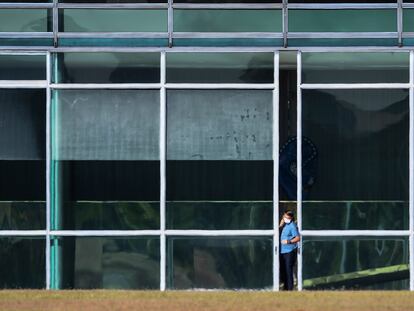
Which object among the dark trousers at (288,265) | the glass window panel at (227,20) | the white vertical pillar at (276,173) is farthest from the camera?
the glass window panel at (227,20)

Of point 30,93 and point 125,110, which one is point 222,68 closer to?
point 125,110

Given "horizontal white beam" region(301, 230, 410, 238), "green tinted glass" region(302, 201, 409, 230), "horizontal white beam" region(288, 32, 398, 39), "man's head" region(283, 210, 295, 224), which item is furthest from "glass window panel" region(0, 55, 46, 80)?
"horizontal white beam" region(301, 230, 410, 238)

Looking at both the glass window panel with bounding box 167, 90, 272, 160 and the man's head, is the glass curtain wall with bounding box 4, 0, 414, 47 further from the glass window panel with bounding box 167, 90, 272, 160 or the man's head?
the man's head

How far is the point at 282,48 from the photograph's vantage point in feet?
71.5

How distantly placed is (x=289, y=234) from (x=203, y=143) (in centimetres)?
189

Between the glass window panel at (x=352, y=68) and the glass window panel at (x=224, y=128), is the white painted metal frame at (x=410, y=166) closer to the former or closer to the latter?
the glass window panel at (x=352, y=68)

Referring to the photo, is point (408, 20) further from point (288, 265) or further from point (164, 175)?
point (164, 175)

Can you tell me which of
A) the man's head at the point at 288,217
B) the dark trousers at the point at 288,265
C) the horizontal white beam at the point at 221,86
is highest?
the horizontal white beam at the point at 221,86

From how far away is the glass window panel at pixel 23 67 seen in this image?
2183 centimetres

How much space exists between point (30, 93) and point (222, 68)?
2.93 meters

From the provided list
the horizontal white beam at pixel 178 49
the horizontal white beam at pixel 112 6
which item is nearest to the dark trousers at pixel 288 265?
the horizontal white beam at pixel 178 49

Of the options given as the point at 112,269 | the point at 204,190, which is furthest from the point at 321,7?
the point at 112,269

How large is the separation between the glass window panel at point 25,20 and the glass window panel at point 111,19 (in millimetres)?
246

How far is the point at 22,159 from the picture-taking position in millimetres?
21797
